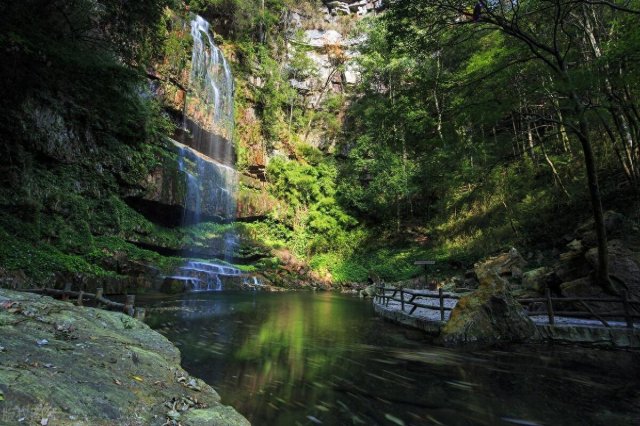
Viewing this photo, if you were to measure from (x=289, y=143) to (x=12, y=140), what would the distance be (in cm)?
1916

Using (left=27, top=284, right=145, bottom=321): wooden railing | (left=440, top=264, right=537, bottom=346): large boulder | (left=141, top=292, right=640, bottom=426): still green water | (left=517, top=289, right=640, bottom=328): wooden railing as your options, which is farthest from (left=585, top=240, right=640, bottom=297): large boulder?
(left=27, top=284, right=145, bottom=321): wooden railing

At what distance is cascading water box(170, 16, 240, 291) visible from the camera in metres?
22.0

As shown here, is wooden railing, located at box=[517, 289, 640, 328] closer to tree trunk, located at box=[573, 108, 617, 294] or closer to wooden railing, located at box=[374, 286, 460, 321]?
tree trunk, located at box=[573, 108, 617, 294]

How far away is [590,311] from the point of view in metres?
7.87

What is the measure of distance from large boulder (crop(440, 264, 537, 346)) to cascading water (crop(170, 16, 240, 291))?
48.4 feet

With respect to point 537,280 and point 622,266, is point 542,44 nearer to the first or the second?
point 622,266

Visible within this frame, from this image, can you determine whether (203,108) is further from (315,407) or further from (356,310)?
(315,407)

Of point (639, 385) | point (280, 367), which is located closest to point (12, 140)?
point (280, 367)

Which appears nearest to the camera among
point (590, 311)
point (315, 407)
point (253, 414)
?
point (253, 414)

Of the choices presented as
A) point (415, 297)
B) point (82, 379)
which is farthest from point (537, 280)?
point (82, 379)

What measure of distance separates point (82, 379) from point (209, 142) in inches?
888

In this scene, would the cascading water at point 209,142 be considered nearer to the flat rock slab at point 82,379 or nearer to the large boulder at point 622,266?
the flat rock slab at point 82,379

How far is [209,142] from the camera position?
79.1 ft

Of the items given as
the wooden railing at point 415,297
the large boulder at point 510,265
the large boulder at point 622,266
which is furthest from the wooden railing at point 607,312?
the large boulder at point 510,265
